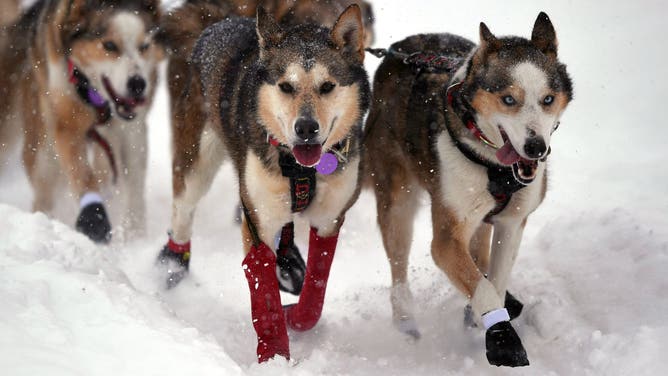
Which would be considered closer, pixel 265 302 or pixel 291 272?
pixel 265 302

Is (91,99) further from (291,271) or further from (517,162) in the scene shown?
(517,162)

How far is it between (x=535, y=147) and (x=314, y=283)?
139 centimetres

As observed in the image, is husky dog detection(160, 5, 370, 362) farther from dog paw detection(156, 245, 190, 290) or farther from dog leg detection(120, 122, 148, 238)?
dog leg detection(120, 122, 148, 238)

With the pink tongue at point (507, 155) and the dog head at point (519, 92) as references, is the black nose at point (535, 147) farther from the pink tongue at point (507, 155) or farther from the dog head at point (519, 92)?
the pink tongue at point (507, 155)

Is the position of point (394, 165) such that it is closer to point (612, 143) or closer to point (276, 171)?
point (276, 171)

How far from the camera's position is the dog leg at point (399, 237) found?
4664mm

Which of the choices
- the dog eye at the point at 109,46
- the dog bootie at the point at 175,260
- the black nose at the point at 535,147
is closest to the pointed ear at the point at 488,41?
the black nose at the point at 535,147

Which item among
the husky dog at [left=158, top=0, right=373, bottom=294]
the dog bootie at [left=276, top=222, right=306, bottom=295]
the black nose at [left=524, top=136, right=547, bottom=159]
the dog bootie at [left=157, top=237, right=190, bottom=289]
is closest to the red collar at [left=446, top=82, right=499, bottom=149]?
the black nose at [left=524, top=136, right=547, bottom=159]

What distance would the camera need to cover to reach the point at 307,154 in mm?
3488

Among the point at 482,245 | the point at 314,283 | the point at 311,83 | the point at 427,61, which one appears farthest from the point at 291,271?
the point at 311,83

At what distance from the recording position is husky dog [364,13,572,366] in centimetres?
354

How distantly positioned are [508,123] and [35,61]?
4.25 meters

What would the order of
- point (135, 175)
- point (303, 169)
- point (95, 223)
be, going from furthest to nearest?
point (135, 175) → point (95, 223) → point (303, 169)

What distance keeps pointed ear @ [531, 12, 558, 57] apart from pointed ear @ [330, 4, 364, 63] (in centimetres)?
81
